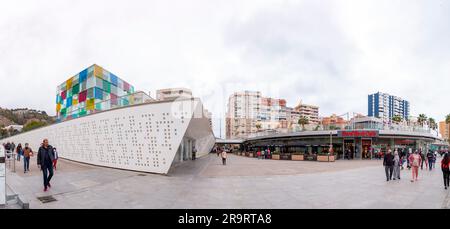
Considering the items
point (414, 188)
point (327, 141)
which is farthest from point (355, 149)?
point (414, 188)

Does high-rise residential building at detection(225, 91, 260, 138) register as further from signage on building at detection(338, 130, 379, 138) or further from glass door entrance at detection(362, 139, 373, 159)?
signage on building at detection(338, 130, 379, 138)

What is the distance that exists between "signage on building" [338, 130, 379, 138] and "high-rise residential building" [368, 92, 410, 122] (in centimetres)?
13416

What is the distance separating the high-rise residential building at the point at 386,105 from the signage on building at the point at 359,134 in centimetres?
13416

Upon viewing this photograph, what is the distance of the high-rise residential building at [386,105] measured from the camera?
143 meters

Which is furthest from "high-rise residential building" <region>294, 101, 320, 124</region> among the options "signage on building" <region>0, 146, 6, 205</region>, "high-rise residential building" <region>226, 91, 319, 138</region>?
"signage on building" <region>0, 146, 6, 205</region>

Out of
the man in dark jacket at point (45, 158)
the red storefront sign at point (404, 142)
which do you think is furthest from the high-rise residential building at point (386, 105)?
the man in dark jacket at point (45, 158)

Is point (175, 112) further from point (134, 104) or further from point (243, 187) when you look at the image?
point (243, 187)

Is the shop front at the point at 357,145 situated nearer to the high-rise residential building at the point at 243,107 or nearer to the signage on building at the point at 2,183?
the signage on building at the point at 2,183

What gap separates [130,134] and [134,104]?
1.85 metres

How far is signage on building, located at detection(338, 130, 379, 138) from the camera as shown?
29.4 m

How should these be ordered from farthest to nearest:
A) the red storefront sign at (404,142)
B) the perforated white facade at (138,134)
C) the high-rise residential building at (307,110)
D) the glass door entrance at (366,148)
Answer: the high-rise residential building at (307,110)
the red storefront sign at (404,142)
the glass door entrance at (366,148)
the perforated white facade at (138,134)

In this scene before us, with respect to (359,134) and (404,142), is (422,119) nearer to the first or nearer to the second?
(404,142)
